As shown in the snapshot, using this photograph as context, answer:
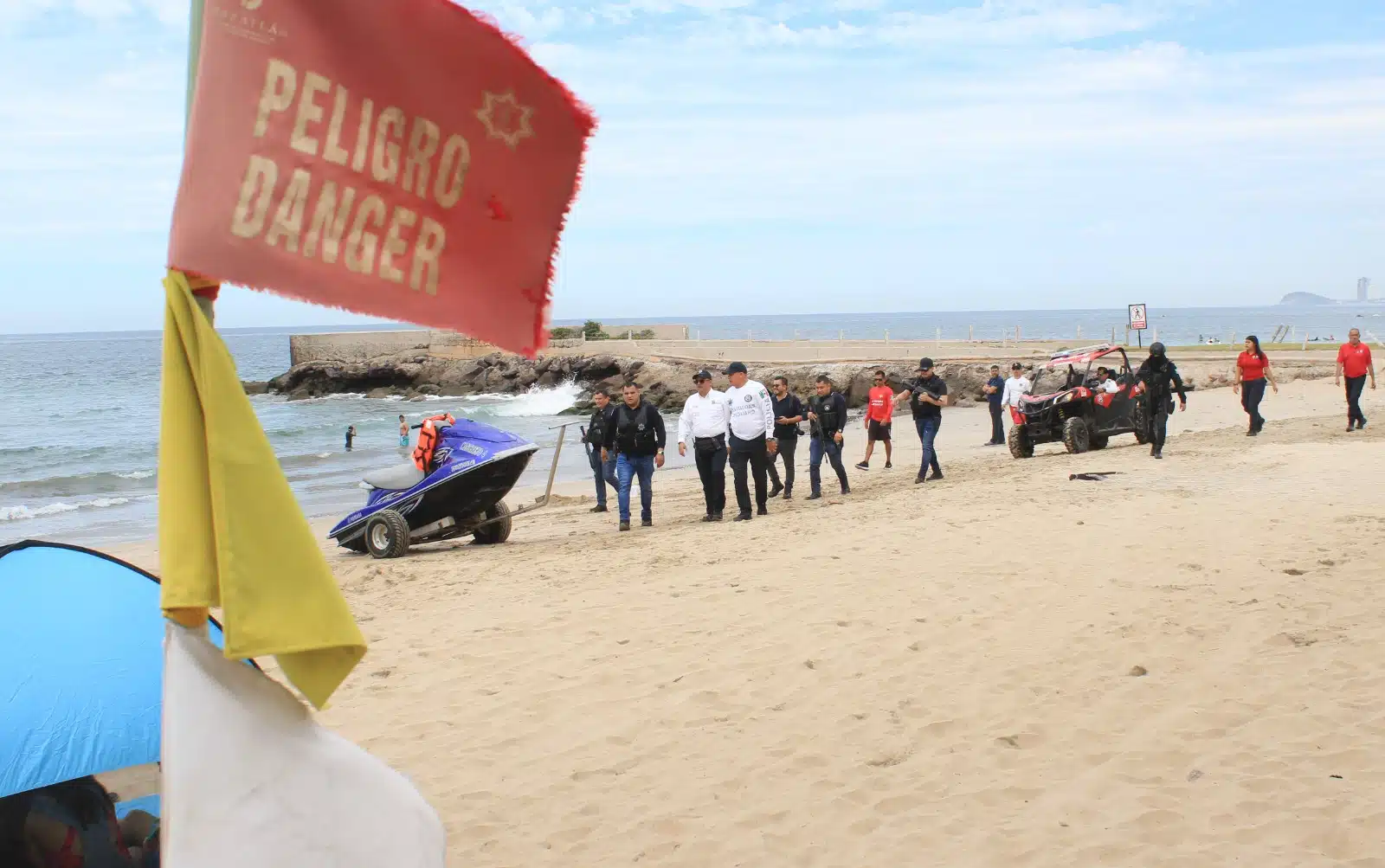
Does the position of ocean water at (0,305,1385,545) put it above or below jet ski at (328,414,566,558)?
below

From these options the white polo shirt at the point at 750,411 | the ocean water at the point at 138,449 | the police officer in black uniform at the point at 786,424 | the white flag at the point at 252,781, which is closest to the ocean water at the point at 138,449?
the ocean water at the point at 138,449

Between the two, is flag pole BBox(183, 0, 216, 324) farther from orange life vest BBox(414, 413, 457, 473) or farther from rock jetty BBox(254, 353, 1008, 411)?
rock jetty BBox(254, 353, 1008, 411)

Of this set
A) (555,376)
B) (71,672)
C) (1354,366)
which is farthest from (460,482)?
(555,376)

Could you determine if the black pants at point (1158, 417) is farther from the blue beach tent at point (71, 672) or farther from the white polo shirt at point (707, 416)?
the blue beach tent at point (71, 672)

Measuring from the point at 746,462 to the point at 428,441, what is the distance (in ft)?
11.4

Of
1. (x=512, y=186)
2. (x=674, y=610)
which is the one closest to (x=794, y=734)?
(x=674, y=610)

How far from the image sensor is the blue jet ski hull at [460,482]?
478 inches

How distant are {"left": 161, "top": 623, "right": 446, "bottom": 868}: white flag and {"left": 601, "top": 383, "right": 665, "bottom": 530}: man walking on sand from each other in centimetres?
958

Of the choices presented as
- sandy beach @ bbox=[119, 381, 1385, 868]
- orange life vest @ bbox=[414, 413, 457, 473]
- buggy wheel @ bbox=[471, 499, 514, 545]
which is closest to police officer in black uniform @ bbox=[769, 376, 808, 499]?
buggy wheel @ bbox=[471, 499, 514, 545]

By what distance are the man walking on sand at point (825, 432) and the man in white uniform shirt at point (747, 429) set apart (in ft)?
6.21

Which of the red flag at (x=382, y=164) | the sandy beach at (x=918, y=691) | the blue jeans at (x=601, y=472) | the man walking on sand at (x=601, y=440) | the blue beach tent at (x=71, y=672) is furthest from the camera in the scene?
the blue jeans at (x=601, y=472)

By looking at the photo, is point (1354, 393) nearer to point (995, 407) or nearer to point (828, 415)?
point (995, 407)

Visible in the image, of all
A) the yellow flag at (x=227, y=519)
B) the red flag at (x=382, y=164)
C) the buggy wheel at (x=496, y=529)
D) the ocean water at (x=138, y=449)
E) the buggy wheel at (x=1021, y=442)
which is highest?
the red flag at (x=382, y=164)

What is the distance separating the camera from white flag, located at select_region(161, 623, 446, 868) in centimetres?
254
